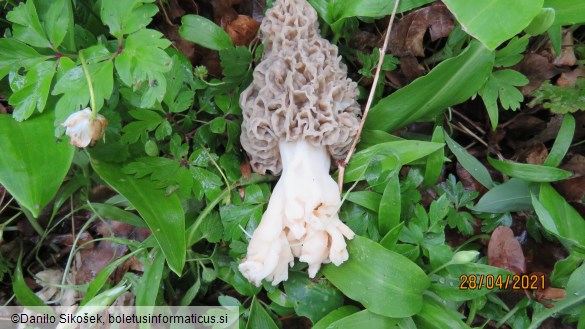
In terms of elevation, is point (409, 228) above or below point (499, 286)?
above

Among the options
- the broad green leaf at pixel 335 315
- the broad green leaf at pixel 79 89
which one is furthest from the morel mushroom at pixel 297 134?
the broad green leaf at pixel 79 89

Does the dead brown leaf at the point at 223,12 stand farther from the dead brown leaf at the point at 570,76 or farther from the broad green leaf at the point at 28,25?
the dead brown leaf at the point at 570,76

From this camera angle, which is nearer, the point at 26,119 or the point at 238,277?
the point at 26,119

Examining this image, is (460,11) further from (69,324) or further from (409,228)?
(69,324)

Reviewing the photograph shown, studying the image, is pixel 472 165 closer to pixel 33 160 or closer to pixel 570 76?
pixel 570 76

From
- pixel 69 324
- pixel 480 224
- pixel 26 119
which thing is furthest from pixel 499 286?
pixel 26 119

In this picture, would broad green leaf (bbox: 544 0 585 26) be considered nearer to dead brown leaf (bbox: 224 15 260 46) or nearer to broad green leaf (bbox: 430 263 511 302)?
broad green leaf (bbox: 430 263 511 302)

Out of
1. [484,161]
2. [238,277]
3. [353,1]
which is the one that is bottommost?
[238,277]
